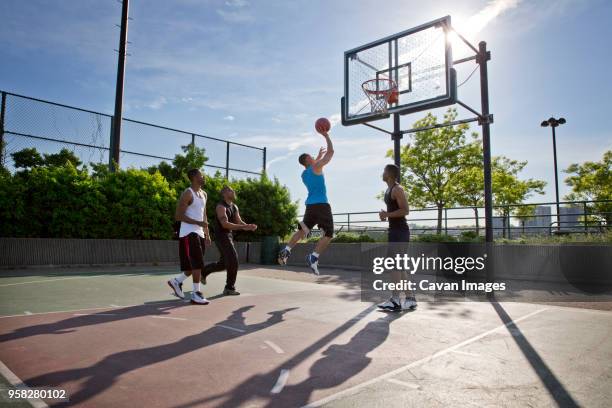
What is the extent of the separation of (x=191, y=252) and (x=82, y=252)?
8.69 metres

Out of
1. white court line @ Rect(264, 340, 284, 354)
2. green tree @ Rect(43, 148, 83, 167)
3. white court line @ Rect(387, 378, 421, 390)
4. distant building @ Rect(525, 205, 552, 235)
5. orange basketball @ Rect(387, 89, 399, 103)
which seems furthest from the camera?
distant building @ Rect(525, 205, 552, 235)

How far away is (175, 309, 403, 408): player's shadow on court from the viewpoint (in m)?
2.56

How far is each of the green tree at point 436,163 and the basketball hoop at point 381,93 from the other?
63.0ft

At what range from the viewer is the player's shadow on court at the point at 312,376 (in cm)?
256

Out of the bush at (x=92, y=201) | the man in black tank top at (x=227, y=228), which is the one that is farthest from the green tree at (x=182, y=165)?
the man in black tank top at (x=227, y=228)

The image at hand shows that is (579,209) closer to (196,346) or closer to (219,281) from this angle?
(219,281)

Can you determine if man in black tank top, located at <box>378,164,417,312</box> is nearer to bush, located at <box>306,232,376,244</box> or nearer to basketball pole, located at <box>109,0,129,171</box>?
bush, located at <box>306,232,376,244</box>

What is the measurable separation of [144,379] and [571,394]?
2.94 m

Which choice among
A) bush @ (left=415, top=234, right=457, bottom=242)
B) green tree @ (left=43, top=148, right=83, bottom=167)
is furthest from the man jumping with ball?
green tree @ (left=43, top=148, right=83, bottom=167)

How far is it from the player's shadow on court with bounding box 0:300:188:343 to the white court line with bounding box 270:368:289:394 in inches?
103

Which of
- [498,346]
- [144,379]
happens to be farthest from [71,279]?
[498,346]

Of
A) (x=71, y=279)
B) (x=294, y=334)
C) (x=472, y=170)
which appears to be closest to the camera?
(x=294, y=334)

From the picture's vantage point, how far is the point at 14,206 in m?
11.9

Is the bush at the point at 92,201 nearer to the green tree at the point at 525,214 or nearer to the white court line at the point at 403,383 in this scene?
the green tree at the point at 525,214
